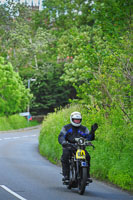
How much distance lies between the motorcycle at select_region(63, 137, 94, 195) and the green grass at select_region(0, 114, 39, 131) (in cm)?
4365

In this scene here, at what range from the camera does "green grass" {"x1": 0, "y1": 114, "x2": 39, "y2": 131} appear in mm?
55925

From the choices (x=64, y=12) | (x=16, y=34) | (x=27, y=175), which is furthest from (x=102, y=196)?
(x=16, y=34)

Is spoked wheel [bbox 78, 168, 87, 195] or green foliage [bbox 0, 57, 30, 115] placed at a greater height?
green foliage [bbox 0, 57, 30, 115]

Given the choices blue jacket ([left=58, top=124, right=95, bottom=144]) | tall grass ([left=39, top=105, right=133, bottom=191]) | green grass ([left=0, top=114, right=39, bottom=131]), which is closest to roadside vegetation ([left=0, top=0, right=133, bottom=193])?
tall grass ([left=39, top=105, right=133, bottom=191])

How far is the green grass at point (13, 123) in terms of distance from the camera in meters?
55.9

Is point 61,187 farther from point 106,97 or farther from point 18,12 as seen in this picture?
point 18,12

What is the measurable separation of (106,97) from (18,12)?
166ft

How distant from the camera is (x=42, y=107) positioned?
69500 mm

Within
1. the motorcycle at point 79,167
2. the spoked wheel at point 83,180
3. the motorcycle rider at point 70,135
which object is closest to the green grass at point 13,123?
the motorcycle rider at point 70,135

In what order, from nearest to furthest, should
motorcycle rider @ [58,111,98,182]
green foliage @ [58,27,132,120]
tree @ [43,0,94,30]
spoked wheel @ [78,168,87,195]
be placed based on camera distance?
spoked wheel @ [78,168,87,195], motorcycle rider @ [58,111,98,182], green foliage @ [58,27,132,120], tree @ [43,0,94,30]

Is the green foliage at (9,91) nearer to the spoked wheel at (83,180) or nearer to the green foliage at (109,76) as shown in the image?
the green foliage at (109,76)

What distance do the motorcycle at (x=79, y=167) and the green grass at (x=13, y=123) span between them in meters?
43.6

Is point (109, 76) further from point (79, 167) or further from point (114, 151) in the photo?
point (79, 167)

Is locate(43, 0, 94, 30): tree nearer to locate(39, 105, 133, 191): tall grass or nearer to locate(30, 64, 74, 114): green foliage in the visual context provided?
locate(30, 64, 74, 114): green foliage
